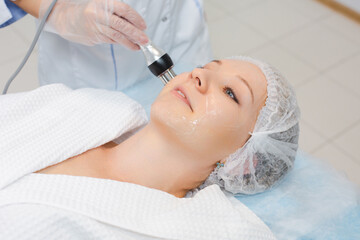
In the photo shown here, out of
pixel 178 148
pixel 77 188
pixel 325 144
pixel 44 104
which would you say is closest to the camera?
pixel 77 188

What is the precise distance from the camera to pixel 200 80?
3.67 feet

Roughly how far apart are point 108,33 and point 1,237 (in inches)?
25.4

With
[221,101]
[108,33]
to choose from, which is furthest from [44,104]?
[221,101]

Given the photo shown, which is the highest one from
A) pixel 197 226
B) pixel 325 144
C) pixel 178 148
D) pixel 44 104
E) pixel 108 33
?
pixel 108 33

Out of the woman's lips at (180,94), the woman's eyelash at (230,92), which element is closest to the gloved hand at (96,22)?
the woman's lips at (180,94)

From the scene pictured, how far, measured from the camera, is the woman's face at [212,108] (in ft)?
3.57

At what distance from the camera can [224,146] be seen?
1.14m

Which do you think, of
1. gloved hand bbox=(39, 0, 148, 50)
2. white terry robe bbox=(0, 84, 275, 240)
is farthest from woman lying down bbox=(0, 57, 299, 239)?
gloved hand bbox=(39, 0, 148, 50)

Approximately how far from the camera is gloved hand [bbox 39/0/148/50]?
3.64 ft

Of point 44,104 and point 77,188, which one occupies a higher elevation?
point 44,104

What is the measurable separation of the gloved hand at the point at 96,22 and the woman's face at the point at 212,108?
20 centimetres

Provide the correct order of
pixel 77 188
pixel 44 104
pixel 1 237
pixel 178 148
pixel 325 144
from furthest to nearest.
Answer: pixel 325 144 → pixel 44 104 → pixel 178 148 → pixel 77 188 → pixel 1 237

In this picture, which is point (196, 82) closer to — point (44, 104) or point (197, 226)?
point (197, 226)

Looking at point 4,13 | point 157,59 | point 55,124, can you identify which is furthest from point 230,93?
point 4,13
